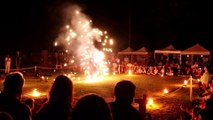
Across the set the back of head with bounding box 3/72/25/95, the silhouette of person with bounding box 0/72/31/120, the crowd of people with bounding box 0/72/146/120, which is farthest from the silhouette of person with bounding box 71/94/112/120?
the back of head with bounding box 3/72/25/95

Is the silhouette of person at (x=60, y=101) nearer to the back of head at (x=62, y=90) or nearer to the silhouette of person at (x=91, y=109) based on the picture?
the back of head at (x=62, y=90)

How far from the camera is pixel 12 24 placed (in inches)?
A: 1748

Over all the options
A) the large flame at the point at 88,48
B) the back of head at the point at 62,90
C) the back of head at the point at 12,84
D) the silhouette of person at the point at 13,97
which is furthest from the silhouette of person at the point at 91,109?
the large flame at the point at 88,48

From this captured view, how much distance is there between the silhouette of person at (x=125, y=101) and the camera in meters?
4.52

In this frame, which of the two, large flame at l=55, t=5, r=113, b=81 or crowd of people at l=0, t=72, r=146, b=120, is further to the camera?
large flame at l=55, t=5, r=113, b=81

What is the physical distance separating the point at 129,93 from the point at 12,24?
1671 inches

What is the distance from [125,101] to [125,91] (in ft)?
0.52

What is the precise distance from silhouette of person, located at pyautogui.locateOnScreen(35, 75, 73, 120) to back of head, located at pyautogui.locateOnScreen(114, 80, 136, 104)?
2.33 ft

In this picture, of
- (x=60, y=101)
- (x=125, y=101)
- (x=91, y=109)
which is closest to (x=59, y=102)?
(x=60, y=101)

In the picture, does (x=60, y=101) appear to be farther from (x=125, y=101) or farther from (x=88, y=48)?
(x=88, y=48)

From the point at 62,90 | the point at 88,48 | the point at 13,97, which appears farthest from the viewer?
the point at 88,48

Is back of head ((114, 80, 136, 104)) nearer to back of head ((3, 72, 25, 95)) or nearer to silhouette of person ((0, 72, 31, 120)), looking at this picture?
silhouette of person ((0, 72, 31, 120))

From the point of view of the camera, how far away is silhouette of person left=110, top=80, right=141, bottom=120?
14.8ft

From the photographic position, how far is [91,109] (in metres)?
2.93
